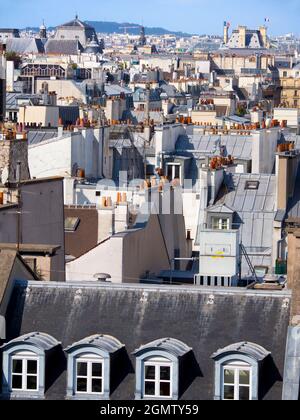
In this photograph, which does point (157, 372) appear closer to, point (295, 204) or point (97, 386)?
point (97, 386)

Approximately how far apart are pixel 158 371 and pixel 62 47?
153 metres

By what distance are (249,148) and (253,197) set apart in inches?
365

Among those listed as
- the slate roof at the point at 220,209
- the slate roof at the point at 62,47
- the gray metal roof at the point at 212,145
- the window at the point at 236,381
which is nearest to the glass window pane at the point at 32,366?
the window at the point at 236,381

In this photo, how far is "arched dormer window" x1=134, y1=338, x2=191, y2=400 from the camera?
51.0 ft

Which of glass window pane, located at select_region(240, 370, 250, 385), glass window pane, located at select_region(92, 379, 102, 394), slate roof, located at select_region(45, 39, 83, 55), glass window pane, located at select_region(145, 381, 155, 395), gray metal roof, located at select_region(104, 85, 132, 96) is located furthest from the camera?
slate roof, located at select_region(45, 39, 83, 55)

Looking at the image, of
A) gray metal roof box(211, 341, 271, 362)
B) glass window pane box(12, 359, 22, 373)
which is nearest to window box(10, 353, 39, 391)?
glass window pane box(12, 359, 22, 373)

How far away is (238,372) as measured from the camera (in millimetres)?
15508

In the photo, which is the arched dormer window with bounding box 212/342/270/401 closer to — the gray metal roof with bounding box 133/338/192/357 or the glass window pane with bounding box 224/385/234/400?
the glass window pane with bounding box 224/385/234/400

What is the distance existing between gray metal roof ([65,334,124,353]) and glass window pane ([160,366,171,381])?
16.9 inches

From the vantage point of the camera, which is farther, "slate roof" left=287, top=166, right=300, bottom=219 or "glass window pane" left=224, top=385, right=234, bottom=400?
"slate roof" left=287, top=166, right=300, bottom=219

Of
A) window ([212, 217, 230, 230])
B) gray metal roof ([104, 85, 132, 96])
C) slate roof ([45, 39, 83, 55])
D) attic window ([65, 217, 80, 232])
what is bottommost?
slate roof ([45, 39, 83, 55])

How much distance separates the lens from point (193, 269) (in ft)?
90.6

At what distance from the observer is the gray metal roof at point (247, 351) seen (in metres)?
15.5
